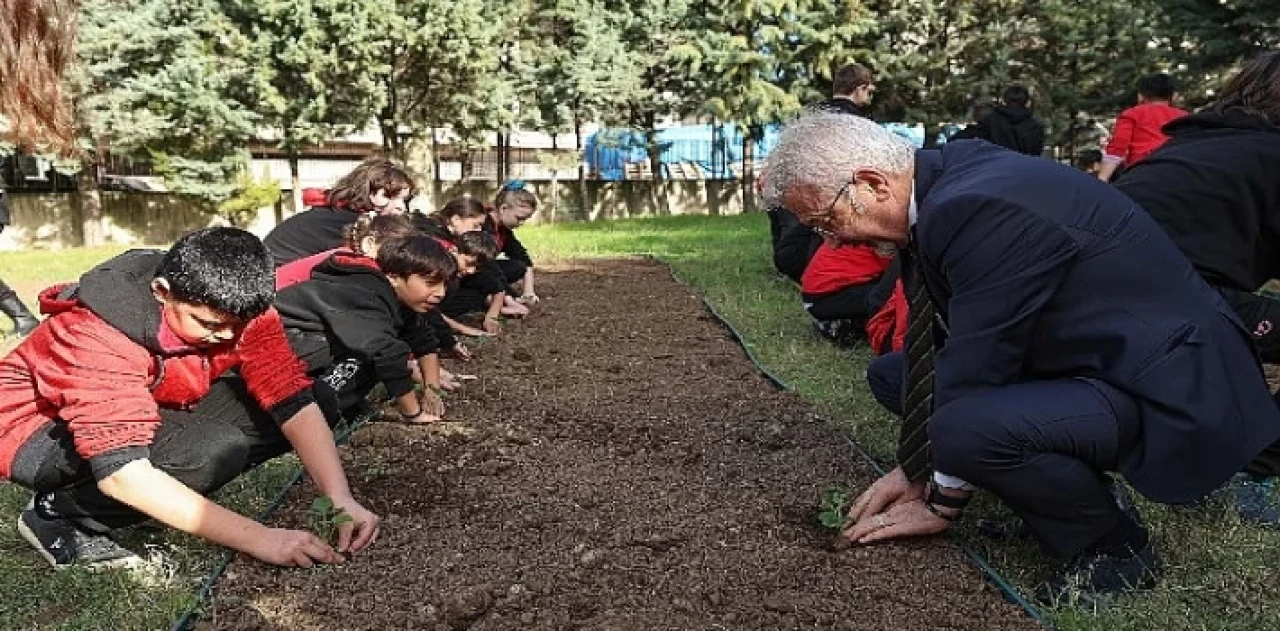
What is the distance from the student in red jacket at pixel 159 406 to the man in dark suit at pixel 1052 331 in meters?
1.38

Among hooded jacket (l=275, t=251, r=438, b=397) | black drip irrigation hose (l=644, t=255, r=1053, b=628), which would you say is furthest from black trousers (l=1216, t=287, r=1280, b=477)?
hooded jacket (l=275, t=251, r=438, b=397)

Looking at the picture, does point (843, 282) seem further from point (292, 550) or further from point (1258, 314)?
point (292, 550)

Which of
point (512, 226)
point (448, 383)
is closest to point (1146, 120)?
point (512, 226)

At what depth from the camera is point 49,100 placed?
2.37m

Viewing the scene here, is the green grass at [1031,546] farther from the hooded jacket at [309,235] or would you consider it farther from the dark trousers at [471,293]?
the hooded jacket at [309,235]

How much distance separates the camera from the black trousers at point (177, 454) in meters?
2.52

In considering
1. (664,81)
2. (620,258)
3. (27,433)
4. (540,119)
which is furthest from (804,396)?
(664,81)

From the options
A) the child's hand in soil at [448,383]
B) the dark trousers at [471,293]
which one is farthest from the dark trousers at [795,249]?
the child's hand in soil at [448,383]

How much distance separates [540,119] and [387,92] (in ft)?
10.4

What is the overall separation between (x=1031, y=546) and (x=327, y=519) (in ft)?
6.35

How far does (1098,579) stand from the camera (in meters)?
2.42

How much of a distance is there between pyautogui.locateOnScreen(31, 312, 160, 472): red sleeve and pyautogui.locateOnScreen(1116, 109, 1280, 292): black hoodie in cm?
281

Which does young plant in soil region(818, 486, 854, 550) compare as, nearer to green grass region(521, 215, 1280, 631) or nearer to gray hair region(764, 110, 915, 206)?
green grass region(521, 215, 1280, 631)

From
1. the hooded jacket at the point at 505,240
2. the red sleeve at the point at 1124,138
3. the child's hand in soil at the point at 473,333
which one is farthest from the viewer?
the hooded jacket at the point at 505,240
